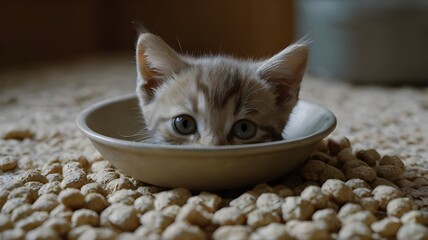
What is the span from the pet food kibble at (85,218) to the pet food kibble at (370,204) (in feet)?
1.97

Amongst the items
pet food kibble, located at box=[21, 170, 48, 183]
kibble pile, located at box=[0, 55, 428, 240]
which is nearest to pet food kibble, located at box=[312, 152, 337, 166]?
kibble pile, located at box=[0, 55, 428, 240]

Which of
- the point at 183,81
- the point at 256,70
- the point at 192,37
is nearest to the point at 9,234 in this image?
the point at 183,81

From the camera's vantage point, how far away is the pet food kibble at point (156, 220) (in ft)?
3.84

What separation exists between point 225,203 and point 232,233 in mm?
224

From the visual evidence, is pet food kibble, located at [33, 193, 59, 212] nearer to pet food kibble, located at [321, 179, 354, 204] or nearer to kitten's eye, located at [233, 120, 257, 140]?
kitten's eye, located at [233, 120, 257, 140]

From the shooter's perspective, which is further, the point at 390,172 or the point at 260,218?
the point at 390,172

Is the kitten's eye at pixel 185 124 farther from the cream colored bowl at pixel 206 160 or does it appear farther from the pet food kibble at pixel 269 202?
the pet food kibble at pixel 269 202

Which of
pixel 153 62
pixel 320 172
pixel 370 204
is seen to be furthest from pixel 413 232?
pixel 153 62

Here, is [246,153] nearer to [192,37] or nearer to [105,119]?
[105,119]

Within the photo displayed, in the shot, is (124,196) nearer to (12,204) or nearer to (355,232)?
(12,204)

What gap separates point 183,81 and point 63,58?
2.97 m

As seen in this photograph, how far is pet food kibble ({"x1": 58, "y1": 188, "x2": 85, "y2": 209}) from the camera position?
1294 millimetres

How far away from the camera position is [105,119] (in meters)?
1.76

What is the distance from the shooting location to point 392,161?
1632 millimetres
